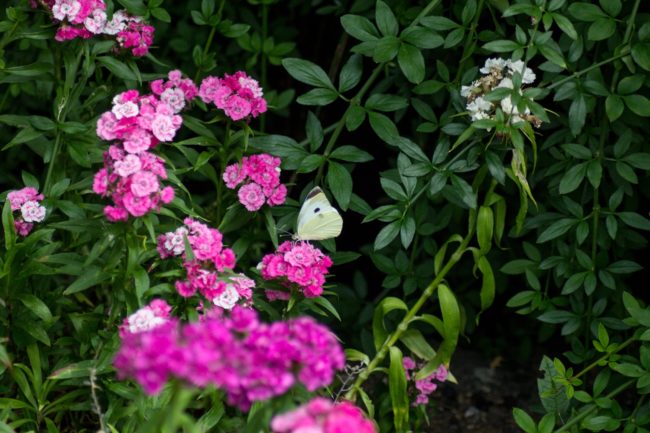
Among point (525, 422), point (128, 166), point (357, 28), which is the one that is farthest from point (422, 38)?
point (525, 422)


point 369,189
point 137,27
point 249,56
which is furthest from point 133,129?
point 369,189

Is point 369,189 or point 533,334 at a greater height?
point 369,189

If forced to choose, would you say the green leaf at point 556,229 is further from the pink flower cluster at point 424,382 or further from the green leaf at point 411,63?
the green leaf at point 411,63

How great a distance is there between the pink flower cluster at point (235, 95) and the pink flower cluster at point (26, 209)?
517mm

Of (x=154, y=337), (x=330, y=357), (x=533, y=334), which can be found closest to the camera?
(x=154, y=337)

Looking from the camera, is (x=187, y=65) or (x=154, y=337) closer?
(x=154, y=337)

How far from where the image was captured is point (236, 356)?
1298mm

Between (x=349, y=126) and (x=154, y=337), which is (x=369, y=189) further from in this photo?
(x=154, y=337)

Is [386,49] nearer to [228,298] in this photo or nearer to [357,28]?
[357,28]

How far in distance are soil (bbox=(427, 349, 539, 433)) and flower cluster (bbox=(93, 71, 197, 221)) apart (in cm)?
124

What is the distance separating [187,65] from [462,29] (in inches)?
51.0

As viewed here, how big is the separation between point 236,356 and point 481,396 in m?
2.06

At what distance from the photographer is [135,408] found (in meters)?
2.23

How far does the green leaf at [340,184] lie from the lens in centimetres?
246
